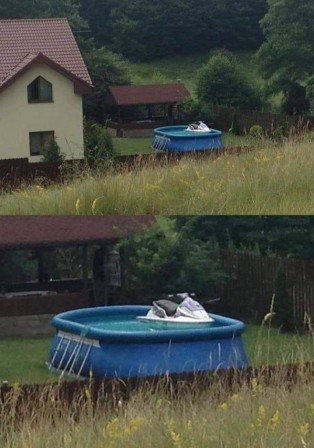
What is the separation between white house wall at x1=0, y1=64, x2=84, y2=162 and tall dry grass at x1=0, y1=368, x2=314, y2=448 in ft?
67.8

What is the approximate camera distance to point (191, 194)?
19.2 ft

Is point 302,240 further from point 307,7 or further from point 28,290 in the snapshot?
point 307,7

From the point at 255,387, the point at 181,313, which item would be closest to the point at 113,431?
the point at 255,387

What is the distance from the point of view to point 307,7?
3762cm

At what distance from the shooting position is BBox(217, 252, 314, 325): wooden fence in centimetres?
1217

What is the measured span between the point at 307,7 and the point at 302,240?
26.3 m

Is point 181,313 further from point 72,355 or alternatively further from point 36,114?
point 36,114

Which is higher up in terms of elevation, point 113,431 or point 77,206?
point 77,206

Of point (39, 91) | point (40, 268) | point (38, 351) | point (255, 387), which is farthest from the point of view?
point (39, 91)

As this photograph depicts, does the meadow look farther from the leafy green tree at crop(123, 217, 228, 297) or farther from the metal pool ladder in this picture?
the leafy green tree at crop(123, 217, 228, 297)

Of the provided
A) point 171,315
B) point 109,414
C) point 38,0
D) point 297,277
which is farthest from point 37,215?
point 38,0

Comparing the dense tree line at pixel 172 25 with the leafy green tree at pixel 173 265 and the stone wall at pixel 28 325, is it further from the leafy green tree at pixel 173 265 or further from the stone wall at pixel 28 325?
the leafy green tree at pixel 173 265

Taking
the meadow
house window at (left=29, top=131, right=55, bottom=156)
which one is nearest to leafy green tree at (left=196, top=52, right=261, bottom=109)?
house window at (left=29, top=131, right=55, bottom=156)

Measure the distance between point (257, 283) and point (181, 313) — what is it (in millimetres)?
2057
